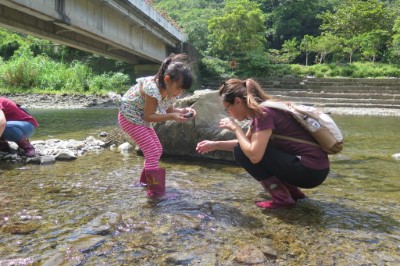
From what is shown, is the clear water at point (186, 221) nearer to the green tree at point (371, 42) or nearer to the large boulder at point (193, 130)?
the large boulder at point (193, 130)

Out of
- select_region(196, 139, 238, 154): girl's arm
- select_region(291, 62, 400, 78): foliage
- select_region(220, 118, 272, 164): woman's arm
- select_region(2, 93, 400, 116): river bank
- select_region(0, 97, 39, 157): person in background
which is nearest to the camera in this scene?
select_region(220, 118, 272, 164): woman's arm

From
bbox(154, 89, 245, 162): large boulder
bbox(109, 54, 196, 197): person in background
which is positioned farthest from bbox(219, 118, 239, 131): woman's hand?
bbox(154, 89, 245, 162): large boulder

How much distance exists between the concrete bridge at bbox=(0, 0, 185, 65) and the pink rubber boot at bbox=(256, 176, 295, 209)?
875cm

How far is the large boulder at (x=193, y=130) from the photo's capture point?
16.9 ft

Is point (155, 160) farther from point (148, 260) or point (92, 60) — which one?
point (92, 60)

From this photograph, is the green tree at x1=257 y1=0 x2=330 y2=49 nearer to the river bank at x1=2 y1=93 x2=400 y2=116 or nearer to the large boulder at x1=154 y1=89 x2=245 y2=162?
the river bank at x1=2 y1=93 x2=400 y2=116

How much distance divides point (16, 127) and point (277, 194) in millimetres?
3598

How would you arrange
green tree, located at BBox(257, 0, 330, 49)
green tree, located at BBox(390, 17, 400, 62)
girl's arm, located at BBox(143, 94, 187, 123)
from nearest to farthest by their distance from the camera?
girl's arm, located at BBox(143, 94, 187, 123), green tree, located at BBox(390, 17, 400, 62), green tree, located at BBox(257, 0, 330, 49)

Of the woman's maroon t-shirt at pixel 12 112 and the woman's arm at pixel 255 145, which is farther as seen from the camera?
the woman's maroon t-shirt at pixel 12 112

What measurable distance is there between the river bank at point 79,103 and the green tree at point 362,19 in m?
22.3

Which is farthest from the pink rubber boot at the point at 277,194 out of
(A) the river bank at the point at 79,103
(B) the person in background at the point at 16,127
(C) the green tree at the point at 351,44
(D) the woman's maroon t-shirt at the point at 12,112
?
(C) the green tree at the point at 351,44

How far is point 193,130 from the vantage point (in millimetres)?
5223

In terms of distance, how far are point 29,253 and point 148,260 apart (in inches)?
26.9

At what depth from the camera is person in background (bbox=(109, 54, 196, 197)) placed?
3158mm
